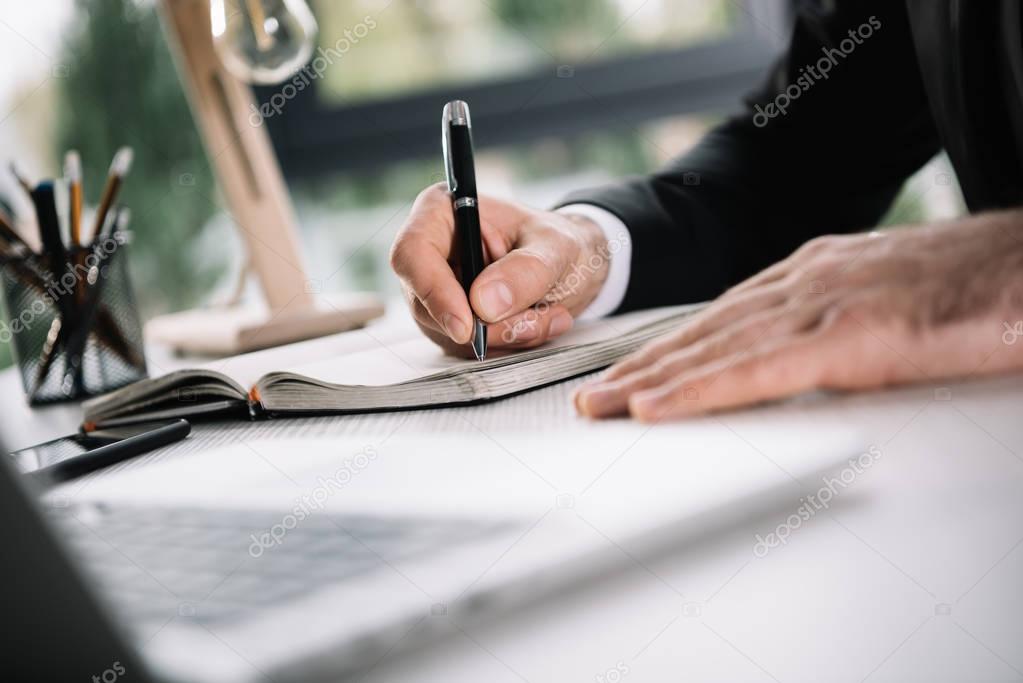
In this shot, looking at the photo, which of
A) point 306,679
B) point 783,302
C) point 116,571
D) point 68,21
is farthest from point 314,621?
point 68,21

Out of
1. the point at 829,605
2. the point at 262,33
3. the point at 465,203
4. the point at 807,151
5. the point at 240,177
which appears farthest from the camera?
the point at 240,177

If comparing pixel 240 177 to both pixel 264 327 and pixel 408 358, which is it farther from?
pixel 408 358

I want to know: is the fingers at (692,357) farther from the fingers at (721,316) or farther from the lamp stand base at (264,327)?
the lamp stand base at (264,327)

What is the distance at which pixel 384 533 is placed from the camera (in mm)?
380

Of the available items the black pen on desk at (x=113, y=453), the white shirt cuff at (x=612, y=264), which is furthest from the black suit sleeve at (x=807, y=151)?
the black pen on desk at (x=113, y=453)

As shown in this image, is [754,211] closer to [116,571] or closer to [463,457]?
[463,457]

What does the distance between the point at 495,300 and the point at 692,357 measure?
196 millimetres

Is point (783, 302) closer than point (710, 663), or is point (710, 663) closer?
point (710, 663)

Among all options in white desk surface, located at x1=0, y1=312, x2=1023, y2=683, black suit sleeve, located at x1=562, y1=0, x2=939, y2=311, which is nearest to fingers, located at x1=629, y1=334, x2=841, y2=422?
white desk surface, located at x1=0, y1=312, x2=1023, y2=683

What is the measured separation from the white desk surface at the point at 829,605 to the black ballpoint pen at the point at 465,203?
0.40 m

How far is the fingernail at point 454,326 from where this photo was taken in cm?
70

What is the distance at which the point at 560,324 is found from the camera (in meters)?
0.82

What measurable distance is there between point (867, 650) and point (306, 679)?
221mm

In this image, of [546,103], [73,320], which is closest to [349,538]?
[73,320]
